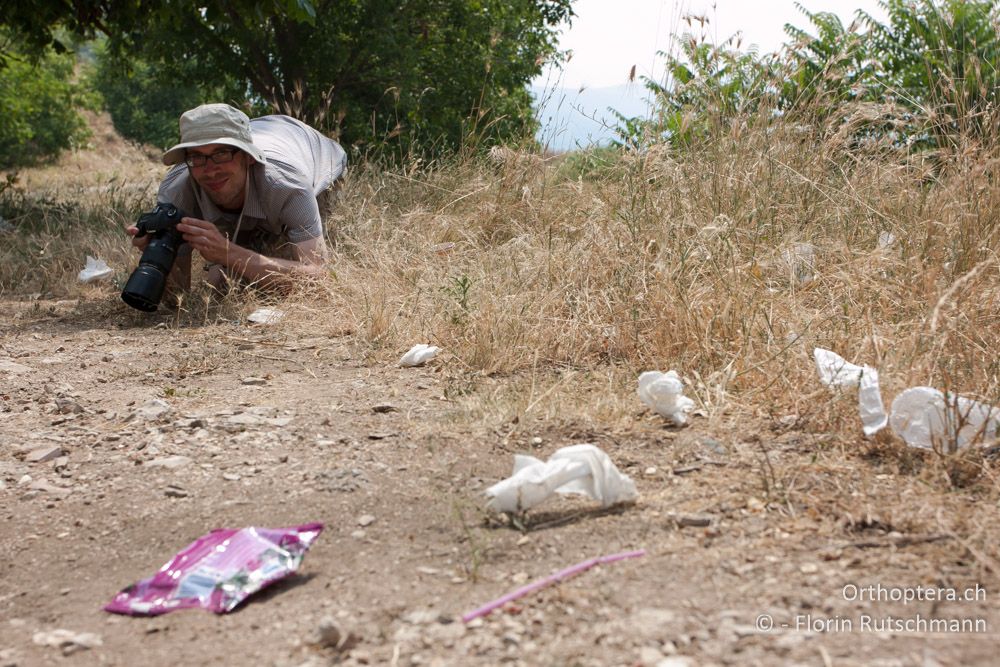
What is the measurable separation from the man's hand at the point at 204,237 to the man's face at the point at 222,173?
0.20 meters

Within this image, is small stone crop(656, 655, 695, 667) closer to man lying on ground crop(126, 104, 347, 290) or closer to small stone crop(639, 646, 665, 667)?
small stone crop(639, 646, 665, 667)

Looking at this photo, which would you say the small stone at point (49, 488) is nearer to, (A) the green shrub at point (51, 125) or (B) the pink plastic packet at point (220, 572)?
(B) the pink plastic packet at point (220, 572)

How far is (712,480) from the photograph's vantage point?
1.96 meters

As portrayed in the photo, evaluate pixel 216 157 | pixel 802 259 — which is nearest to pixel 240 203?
pixel 216 157

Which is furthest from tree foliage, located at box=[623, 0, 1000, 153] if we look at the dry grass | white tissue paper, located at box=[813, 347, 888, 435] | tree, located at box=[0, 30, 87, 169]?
tree, located at box=[0, 30, 87, 169]

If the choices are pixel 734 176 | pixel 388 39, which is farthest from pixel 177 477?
pixel 388 39

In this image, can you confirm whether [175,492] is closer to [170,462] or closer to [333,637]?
[170,462]

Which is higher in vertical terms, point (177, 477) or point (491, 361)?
point (491, 361)

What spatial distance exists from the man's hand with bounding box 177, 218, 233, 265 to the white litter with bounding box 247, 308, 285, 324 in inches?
12.1

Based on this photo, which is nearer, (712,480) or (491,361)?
(712,480)

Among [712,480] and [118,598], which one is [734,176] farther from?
[118,598]

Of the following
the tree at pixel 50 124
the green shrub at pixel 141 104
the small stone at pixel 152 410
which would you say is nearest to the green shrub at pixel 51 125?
the tree at pixel 50 124

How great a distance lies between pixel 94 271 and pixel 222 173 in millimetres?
1120

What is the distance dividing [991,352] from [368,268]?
2.34 metres
